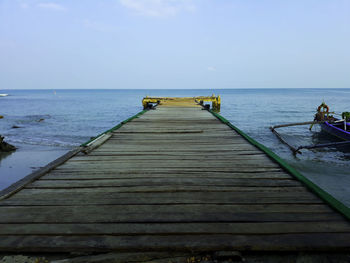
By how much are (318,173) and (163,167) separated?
7004 millimetres

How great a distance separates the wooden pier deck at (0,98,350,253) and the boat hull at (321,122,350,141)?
1099 cm

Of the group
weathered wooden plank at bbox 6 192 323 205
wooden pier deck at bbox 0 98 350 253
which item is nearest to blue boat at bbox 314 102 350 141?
wooden pier deck at bbox 0 98 350 253

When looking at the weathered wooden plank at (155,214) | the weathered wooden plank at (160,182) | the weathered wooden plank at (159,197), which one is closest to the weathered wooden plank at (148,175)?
the weathered wooden plank at (160,182)

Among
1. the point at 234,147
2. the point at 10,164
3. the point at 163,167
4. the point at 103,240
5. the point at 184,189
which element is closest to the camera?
the point at 103,240

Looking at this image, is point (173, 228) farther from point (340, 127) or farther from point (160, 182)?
point (340, 127)

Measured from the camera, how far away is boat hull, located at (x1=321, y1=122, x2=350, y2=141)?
1274 cm

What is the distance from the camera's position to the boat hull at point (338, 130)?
1274cm

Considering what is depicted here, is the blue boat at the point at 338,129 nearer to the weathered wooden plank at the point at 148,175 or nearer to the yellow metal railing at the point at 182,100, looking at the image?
the yellow metal railing at the point at 182,100

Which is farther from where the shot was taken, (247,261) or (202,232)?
(202,232)

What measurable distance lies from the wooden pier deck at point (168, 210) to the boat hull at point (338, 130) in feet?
36.0

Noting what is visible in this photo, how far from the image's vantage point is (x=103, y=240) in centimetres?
199

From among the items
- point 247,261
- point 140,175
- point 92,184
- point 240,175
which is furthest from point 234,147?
point 247,261

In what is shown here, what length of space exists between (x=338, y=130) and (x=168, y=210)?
14.1 meters

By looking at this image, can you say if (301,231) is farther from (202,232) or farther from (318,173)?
(318,173)
